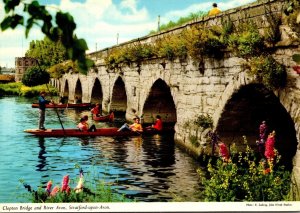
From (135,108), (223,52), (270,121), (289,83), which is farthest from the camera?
(135,108)

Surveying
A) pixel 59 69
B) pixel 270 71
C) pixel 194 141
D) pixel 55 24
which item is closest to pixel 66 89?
pixel 59 69

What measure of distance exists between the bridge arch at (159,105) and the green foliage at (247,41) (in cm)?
672

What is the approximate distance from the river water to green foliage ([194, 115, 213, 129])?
0.86 m

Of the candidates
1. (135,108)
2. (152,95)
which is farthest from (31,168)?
(135,108)

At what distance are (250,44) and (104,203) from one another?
3911 millimetres

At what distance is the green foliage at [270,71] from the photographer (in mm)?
7648

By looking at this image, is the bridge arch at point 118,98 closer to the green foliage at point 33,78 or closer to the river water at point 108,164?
the river water at point 108,164

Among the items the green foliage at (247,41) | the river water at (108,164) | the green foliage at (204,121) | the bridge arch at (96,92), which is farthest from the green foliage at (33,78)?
the green foliage at (247,41)

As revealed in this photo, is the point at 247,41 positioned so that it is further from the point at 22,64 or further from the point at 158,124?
the point at 22,64

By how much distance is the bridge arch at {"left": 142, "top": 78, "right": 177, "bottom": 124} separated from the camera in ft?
51.8

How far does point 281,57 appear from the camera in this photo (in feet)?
25.3

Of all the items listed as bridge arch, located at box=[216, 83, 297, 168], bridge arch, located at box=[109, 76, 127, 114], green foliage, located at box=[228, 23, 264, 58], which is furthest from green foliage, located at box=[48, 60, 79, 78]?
green foliage, located at box=[228, 23, 264, 58]

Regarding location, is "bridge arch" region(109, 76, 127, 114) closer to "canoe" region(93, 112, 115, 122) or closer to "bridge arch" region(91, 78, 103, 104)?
"canoe" region(93, 112, 115, 122)

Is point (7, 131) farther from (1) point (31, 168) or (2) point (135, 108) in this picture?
(1) point (31, 168)
